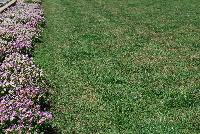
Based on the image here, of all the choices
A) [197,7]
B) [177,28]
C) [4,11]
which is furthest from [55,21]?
[197,7]

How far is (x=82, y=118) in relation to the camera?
12273 mm

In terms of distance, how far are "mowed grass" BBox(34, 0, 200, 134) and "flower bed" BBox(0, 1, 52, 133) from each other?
2.75 ft

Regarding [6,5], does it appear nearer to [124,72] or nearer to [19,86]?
[124,72]

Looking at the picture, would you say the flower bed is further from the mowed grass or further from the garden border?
the garden border

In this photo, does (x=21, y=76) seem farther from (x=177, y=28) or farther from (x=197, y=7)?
(x=197, y=7)

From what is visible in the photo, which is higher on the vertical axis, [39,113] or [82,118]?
[39,113]

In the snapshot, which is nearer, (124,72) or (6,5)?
(124,72)

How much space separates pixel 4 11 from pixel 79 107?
17.5 meters

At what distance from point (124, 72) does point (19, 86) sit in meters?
4.87

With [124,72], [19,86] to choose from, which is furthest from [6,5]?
[19,86]

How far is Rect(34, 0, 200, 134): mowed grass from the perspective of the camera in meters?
12.0

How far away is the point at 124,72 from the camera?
16.3 metres

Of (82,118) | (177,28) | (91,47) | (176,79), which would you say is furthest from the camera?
(177,28)

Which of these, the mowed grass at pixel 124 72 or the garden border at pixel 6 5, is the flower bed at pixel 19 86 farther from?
the garden border at pixel 6 5
